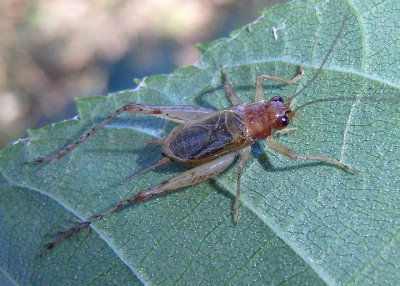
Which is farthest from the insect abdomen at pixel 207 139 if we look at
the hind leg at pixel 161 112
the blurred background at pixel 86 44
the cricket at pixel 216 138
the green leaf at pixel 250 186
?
the blurred background at pixel 86 44

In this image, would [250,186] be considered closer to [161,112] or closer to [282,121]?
[282,121]

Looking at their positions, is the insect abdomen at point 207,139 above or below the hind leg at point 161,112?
below

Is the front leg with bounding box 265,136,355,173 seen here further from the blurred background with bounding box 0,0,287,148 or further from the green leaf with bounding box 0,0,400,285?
the blurred background with bounding box 0,0,287,148

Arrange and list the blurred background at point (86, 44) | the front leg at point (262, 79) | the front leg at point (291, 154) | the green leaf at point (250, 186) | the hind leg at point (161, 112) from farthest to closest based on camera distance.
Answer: the blurred background at point (86, 44) < the hind leg at point (161, 112) < the front leg at point (262, 79) < the front leg at point (291, 154) < the green leaf at point (250, 186)

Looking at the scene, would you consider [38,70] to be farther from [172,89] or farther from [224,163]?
[224,163]

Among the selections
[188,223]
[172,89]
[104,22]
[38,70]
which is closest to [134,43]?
[104,22]

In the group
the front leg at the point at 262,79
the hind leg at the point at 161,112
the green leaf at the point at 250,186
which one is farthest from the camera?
the hind leg at the point at 161,112

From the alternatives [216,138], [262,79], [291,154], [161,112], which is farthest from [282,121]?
[161,112]

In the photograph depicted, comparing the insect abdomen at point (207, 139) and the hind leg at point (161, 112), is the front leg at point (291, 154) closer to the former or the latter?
the insect abdomen at point (207, 139)
